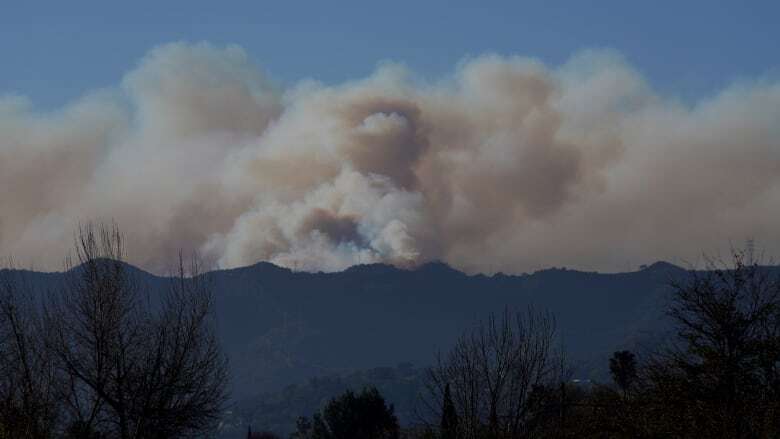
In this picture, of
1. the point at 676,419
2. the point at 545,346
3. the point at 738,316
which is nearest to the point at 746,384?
the point at 738,316

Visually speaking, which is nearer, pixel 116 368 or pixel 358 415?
pixel 116 368

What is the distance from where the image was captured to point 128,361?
34.5 meters

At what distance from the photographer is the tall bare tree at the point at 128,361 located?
33531 millimetres

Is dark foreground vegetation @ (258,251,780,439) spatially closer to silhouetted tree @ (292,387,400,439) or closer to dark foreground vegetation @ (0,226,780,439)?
dark foreground vegetation @ (0,226,780,439)

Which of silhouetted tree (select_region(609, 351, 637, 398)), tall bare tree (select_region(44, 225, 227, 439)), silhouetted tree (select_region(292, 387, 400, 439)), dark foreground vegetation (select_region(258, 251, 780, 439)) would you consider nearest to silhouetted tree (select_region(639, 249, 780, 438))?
dark foreground vegetation (select_region(258, 251, 780, 439))

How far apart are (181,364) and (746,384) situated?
72.8 ft

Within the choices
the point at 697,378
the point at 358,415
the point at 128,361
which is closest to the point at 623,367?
the point at 358,415

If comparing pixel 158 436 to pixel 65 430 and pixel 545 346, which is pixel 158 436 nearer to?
pixel 65 430

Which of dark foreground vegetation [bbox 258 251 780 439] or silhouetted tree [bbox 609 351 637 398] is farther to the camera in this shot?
silhouetted tree [bbox 609 351 637 398]

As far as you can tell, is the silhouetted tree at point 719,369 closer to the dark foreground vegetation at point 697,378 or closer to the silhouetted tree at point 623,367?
the dark foreground vegetation at point 697,378

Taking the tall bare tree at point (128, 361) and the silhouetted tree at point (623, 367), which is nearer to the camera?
the tall bare tree at point (128, 361)

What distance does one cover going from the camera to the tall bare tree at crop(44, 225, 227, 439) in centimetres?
3353

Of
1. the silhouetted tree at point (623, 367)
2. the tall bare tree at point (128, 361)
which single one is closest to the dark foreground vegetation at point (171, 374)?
the tall bare tree at point (128, 361)

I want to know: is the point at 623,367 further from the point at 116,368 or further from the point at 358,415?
the point at 116,368
